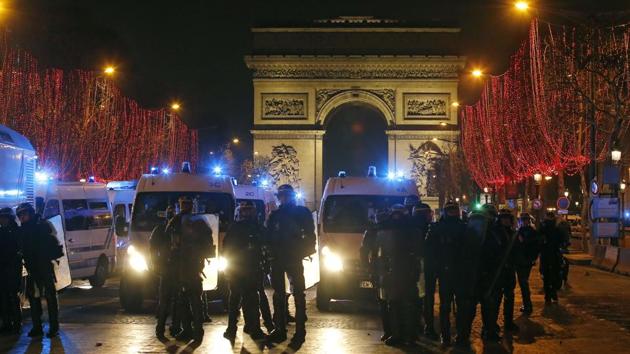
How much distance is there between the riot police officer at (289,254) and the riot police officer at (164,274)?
4.11 ft

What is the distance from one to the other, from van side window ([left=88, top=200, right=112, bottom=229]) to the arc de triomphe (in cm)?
A: 3916

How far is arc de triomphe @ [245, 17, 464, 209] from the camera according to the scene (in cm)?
6053

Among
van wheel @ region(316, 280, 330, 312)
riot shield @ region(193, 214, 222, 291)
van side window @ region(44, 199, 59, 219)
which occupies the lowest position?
van wheel @ region(316, 280, 330, 312)

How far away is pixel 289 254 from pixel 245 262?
1.81 ft

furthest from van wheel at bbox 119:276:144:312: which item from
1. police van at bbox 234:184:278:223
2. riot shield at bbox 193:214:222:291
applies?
police van at bbox 234:184:278:223

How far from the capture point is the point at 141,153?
5056cm

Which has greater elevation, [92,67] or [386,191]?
[92,67]

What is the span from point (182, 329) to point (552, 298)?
7.83 meters

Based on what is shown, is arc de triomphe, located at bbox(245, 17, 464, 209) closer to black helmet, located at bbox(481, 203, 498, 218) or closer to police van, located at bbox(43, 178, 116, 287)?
police van, located at bbox(43, 178, 116, 287)

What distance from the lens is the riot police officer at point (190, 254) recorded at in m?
11.5

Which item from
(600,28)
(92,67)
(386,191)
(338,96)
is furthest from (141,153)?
(386,191)

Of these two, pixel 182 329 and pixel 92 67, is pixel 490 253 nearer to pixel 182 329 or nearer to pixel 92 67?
pixel 182 329

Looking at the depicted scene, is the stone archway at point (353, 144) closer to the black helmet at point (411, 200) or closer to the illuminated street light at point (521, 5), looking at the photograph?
the illuminated street light at point (521, 5)

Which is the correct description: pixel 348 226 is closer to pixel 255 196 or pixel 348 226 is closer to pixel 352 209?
pixel 352 209
